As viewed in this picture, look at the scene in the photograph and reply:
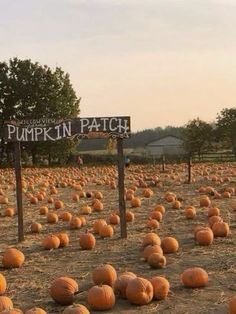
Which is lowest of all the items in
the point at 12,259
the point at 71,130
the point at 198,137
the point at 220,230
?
the point at 12,259

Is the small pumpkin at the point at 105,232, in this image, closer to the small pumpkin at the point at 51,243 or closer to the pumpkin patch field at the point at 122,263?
the pumpkin patch field at the point at 122,263

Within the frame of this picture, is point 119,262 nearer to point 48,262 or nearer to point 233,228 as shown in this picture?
point 48,262

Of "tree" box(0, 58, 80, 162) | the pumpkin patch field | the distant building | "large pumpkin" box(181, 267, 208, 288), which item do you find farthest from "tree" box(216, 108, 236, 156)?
"large pumpkin" box(181, 267, 208, 288)

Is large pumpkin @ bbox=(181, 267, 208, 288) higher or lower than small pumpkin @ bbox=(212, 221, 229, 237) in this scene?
lower

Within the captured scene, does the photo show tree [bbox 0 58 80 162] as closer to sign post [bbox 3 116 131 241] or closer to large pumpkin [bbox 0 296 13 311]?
sign post [bbox 3 116 131 241]

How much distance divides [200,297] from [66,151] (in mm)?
44033

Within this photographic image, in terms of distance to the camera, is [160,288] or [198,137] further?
[198,137]

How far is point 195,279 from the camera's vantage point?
6.82 meters

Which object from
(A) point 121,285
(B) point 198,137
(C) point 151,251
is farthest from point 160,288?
(B) point 198,137

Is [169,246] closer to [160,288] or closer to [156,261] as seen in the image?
[156,261]

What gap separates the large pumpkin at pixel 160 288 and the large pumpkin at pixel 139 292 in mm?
115

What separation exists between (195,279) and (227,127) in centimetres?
5114

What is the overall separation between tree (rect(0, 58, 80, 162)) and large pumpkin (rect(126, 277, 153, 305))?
44.0 metres

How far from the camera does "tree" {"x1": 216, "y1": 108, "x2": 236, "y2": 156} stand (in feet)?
183
